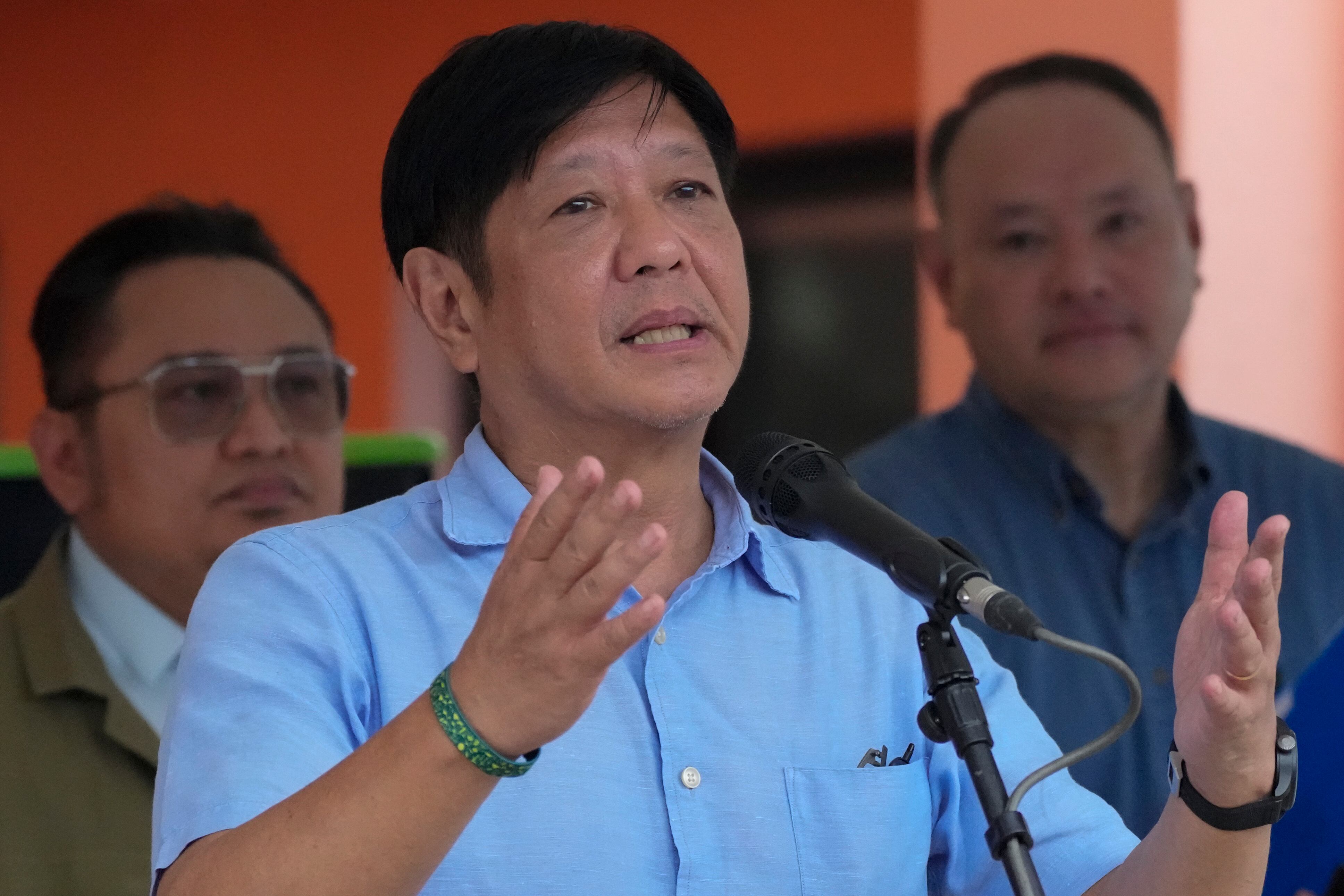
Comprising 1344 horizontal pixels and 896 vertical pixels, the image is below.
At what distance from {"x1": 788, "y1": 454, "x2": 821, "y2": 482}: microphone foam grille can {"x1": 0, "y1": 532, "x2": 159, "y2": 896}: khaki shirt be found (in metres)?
1.38

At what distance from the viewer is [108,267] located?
107 inches

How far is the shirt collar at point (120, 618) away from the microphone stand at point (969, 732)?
1.68 metres

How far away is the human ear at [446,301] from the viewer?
1666mm

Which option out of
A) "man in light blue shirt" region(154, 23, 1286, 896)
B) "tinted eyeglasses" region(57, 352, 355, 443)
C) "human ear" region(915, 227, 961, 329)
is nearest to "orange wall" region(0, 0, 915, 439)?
"tinted eyeglasses" region(57, 352, 355, 443)

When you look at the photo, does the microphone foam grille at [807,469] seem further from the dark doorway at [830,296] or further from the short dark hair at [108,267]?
the dark doorway at [830,296]

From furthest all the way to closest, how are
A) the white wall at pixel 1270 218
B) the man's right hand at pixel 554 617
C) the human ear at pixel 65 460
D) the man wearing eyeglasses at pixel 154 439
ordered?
the white wall at pixel 1270 218 < the human ear at pixel 65 460 < the man wearing eyeglasses at pixel 154 439 < the man's right hand at pixel 554 617

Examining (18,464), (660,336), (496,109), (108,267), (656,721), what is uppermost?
(496,109)

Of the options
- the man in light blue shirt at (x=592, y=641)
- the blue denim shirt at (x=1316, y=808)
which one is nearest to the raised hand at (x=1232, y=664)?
the man in light blue shirt at (x=592, y=641)

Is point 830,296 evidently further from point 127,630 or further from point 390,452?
point 127,630

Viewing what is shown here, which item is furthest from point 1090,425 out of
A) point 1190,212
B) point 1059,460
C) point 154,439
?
point 154,439

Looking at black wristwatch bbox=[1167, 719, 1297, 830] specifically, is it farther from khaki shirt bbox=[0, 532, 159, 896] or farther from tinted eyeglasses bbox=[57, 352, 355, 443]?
tinted eyeglasses bbox=[57, 352, 355, 443]

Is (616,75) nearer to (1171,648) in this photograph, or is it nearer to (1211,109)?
(1171,648)

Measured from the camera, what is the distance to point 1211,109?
3.50 metres

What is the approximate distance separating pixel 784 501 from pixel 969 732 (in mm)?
264
